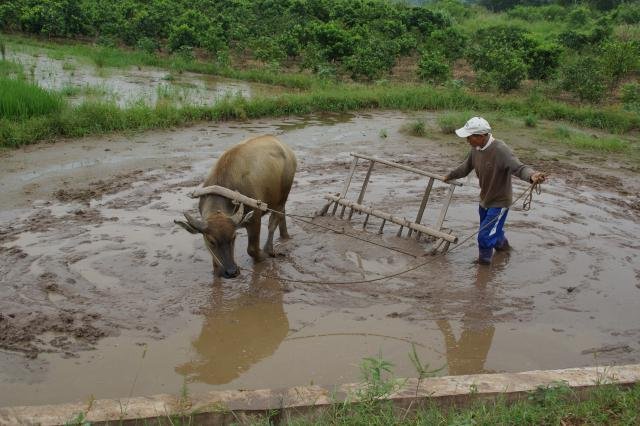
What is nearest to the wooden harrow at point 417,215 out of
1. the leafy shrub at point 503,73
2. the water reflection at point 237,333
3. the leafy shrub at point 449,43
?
the water reflection at point 237,333

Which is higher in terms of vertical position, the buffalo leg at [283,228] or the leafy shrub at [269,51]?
the leafy shrub at [269,51]

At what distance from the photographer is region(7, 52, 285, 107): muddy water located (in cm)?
1505

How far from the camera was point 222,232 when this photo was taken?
583 centimetres

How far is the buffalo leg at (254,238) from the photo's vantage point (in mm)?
6473

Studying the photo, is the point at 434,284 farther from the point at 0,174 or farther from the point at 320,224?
the point at 0,174

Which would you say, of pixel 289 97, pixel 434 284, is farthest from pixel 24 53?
pixel 434 284

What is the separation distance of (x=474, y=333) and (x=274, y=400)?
8.38ft

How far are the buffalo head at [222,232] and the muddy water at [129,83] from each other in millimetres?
8681

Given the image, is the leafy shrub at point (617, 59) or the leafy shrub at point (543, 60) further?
the leafy shrub at point (543, 60)

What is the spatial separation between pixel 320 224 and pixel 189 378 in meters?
3.69

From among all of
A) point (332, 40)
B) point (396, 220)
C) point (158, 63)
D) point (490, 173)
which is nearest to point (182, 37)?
point (158, 63)

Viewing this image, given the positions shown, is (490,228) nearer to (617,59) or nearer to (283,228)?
(283,228)

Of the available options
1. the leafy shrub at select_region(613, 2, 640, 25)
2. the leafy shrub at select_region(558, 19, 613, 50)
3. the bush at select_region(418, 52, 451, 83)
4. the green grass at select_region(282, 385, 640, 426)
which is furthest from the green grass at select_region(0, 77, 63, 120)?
the leafy shrub at select_region(613, 2, 640, 25)

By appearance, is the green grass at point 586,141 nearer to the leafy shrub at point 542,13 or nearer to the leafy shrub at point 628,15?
the leafy shrub at point 628,15
